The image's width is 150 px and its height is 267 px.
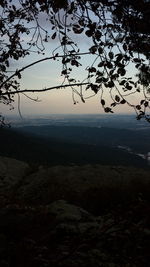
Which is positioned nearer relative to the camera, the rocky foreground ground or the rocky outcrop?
the rocky foreground ground

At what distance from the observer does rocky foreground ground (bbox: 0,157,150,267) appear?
470 cm

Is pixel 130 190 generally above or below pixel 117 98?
below

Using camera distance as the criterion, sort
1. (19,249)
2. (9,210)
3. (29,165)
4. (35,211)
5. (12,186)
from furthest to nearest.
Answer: (29,165)
(12,186)
(35,211)
(9,210)
(19,249)

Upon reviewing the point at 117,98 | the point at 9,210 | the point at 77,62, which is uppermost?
the point at 77,62

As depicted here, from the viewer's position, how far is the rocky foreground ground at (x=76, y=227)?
4.70 meters

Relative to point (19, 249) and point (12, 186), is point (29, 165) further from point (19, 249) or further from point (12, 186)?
point (19, 249)

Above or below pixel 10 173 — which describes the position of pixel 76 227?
above

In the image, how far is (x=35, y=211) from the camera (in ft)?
26.9

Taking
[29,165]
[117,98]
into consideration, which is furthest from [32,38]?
[29,165]

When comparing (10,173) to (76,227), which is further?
(10,173)

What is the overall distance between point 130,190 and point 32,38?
324 inches

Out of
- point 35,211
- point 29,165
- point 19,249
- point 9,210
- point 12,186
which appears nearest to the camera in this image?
point 19,249

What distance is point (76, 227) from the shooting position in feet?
22.1

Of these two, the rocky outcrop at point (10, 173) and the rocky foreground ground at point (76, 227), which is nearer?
the rocky foreground ground at point (76, 227)
